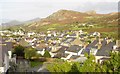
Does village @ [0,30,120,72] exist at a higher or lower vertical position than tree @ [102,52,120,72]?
lower

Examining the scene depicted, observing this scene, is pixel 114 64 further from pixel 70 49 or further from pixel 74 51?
pixel 70 49

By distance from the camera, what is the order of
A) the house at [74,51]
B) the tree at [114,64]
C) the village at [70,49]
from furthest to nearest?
the house at [74,51] < the village at [70,49] < the tree at [114,64]

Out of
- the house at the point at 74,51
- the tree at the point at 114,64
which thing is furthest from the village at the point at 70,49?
the tree at the point at 114,64

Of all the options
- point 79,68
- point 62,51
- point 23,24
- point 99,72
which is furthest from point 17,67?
point 23,24

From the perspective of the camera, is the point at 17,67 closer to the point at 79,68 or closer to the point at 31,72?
the point at 31,72

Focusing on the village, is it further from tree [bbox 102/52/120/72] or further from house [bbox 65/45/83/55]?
tree [bbox 102/52/120/72]

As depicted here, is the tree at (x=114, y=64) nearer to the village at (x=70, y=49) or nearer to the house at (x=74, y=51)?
the village at (x=70, y=49)

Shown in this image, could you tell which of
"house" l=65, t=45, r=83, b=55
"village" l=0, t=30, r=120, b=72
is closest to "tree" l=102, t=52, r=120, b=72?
"village" l=0, t=30, r=120, b=72

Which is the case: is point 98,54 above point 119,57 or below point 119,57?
below

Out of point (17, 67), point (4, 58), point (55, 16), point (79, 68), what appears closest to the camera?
point (79, 68)

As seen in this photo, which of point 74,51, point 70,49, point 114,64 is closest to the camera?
point 114,64

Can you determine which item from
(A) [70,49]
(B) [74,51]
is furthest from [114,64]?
(A) [70,49]
